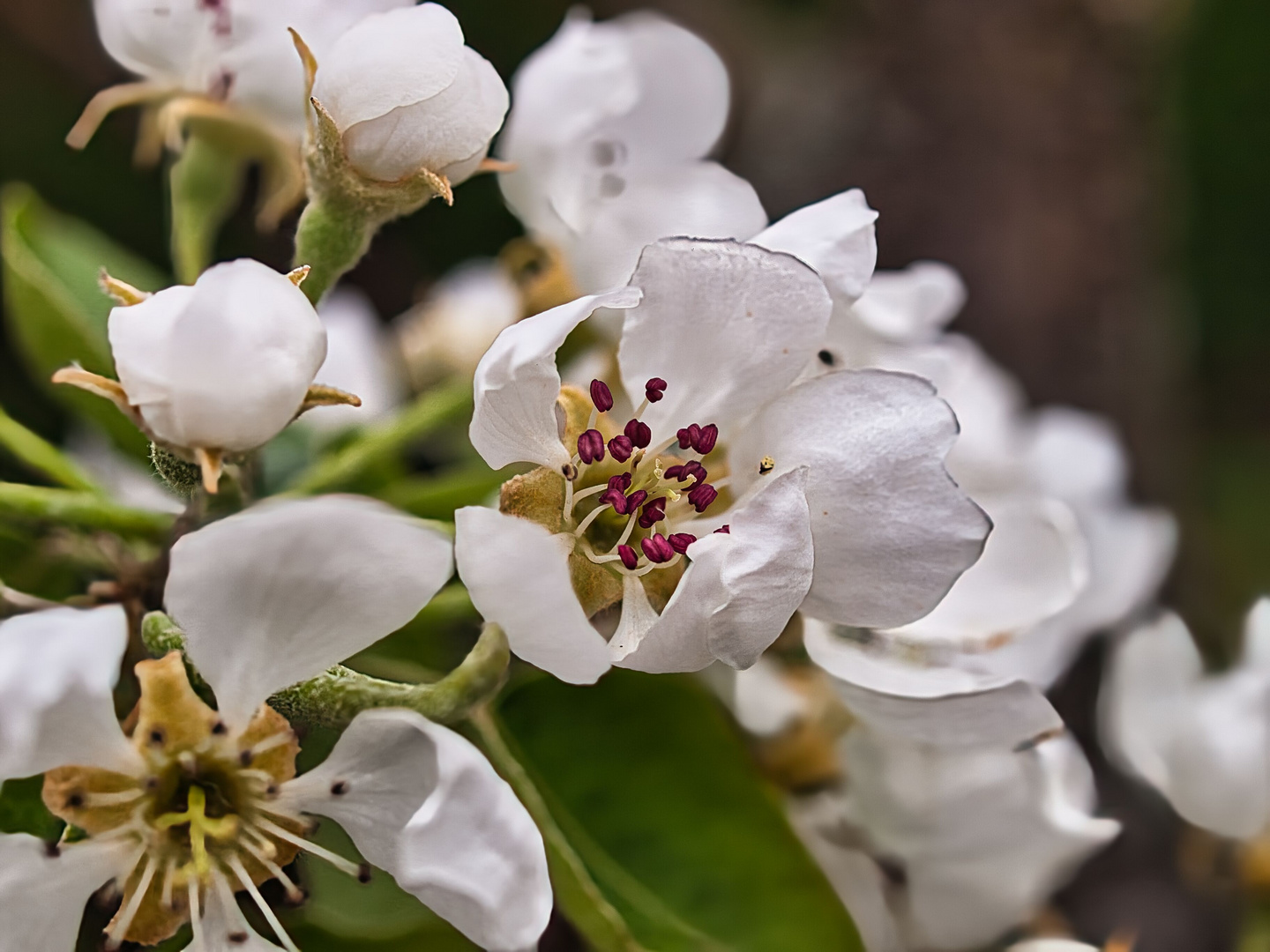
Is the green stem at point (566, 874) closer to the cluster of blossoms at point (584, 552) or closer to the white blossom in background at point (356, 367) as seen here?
the cluster of blossoms at point (584, 552)

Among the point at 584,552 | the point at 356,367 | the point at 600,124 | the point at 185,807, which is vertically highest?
the point at 600,124

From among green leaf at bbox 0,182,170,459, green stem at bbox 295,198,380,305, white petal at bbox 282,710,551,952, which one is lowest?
green leaf at bbox 0,182,170,459

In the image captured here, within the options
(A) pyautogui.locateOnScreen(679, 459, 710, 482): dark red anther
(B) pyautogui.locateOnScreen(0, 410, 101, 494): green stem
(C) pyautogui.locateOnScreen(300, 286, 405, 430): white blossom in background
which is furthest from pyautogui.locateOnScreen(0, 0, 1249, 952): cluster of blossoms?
(C) pyautogui.locateOnScreen(300, 286, 405, 430): white blossom in background

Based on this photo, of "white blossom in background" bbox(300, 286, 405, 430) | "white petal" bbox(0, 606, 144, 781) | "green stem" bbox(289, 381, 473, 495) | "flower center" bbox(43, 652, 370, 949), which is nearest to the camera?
"white petal" bbox(0, 606, 144, 781)

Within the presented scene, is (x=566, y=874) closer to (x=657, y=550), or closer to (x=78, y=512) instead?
(x=657, y=550)

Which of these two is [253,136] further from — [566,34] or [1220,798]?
[1220,798]

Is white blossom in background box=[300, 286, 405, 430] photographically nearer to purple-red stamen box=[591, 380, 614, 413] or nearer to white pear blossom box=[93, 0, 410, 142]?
white pear blossom box=[93, 0, 410, 142]

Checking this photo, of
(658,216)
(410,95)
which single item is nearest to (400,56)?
(410,95)
